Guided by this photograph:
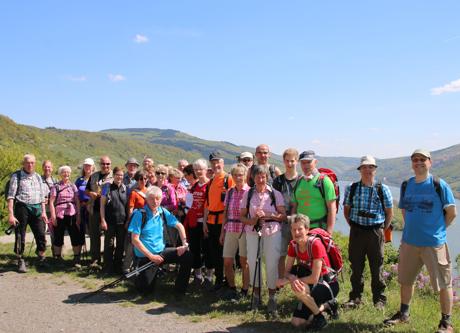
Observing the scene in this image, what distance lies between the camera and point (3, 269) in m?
7.94

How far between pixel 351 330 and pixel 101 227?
16.2 feet

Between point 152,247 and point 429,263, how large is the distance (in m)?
3.95

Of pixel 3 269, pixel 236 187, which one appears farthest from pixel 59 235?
pixel 236 187

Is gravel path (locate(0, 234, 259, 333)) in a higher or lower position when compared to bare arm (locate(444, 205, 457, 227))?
lower

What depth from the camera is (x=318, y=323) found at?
4973 millimetres

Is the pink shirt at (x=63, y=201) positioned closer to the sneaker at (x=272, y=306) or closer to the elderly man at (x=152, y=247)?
the elderly man at (x=152, y=247)

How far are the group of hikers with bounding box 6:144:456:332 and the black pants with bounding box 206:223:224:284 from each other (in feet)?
0.06

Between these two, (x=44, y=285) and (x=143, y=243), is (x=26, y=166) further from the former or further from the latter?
(x=143, y=243)

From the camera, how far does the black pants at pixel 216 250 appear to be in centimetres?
649

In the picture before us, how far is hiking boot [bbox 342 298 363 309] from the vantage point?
18.9 ft

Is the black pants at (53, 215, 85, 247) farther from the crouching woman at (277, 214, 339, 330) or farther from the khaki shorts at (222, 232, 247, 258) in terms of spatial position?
the crouching woman at (277, 214, 339, 330)

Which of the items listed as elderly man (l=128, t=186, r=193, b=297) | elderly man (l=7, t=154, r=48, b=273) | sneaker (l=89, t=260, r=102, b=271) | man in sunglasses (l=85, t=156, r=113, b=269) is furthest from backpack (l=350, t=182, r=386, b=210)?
elderly man (l=7, t=154, r=48, b=273)

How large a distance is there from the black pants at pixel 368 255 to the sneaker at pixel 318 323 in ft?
3.50

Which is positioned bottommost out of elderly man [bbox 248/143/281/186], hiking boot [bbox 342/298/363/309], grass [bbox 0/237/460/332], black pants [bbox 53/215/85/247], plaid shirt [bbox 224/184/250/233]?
grass [bbox 0/237/460/332]
